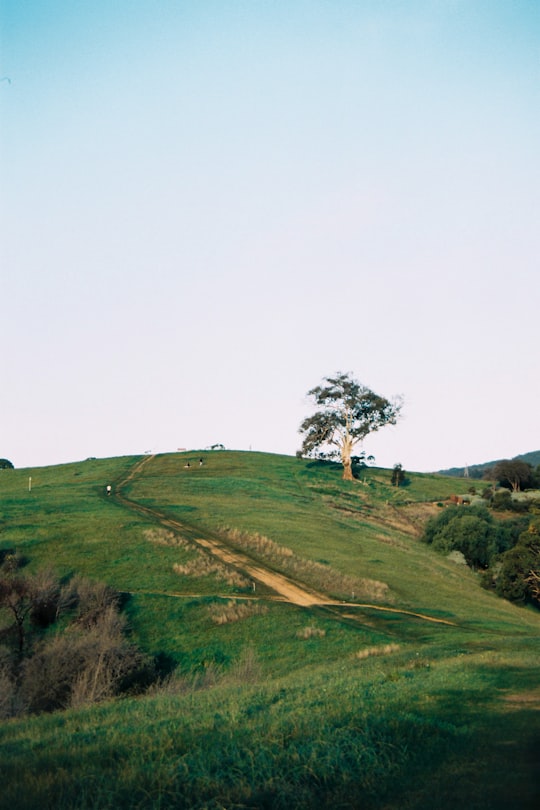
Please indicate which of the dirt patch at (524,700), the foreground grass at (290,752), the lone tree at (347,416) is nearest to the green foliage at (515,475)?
the lone tree at (347,416)

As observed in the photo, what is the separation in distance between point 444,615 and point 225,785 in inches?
1225

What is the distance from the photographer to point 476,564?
65.3 meters

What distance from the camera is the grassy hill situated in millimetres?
9102

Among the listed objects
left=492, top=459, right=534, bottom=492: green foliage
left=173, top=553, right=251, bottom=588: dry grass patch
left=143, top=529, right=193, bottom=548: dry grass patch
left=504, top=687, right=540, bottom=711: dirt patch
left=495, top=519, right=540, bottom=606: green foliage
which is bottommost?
left=495, top=519, right=540, bottom=606: green foliage

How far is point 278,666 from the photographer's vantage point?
27.1 meters

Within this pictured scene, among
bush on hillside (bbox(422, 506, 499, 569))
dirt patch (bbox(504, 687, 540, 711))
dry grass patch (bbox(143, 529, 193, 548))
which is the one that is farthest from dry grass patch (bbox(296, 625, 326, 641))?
bush on hillside (bbox(422, 506, 499, 569))

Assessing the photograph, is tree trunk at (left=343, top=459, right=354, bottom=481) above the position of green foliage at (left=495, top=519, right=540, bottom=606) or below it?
above

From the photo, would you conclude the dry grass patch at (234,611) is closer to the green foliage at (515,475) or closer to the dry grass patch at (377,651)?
the dry grass patch at (377,651)

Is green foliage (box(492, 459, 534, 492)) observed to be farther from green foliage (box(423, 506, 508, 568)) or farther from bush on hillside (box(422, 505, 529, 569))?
green foliage (box(423, 506, 508, 568))

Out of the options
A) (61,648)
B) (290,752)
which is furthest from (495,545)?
(290,752)

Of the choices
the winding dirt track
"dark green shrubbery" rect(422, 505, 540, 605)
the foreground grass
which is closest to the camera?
the foreground grass

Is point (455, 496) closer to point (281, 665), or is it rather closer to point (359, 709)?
point (281, 665)

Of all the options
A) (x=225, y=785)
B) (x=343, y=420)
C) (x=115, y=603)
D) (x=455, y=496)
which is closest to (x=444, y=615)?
(x=115, y=603)

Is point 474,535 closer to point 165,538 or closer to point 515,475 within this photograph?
point 165,538
